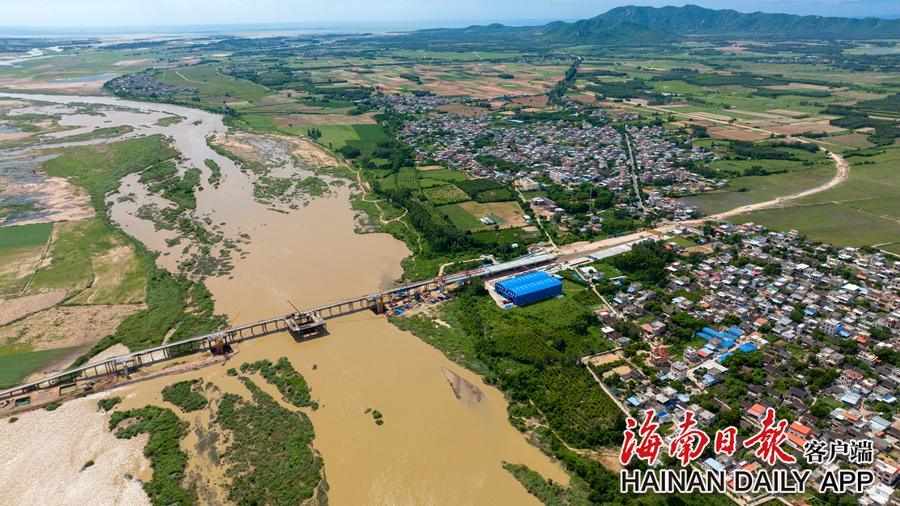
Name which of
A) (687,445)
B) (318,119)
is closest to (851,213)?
(687,445)

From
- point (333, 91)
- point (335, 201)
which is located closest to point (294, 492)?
point (335, 201)

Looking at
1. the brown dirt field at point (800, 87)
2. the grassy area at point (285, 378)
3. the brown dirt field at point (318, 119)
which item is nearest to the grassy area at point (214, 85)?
the brown dirt field at point (318, 119)

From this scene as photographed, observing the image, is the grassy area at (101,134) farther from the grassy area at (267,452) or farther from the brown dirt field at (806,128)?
the brown dirt field at (806,128)

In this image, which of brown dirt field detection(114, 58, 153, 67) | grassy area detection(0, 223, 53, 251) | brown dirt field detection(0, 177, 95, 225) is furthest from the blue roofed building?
brown dirt field detection(114, 58, 153, 67)

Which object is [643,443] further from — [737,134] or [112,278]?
[737,134]

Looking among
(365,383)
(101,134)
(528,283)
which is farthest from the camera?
(101,134)

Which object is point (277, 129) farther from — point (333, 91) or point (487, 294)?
point (487, 294)

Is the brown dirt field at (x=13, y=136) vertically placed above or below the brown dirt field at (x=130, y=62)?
above
